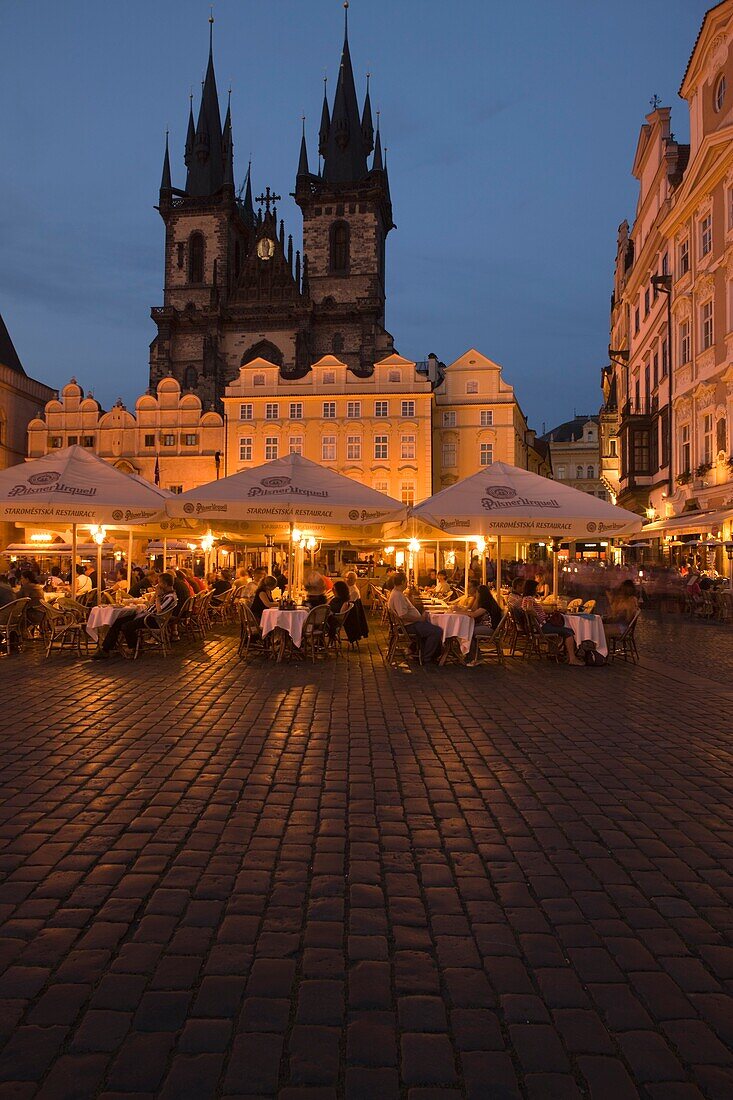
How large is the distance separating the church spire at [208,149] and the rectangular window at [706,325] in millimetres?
53470

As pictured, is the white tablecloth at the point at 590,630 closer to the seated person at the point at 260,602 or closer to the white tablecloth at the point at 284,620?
the white tablecloth at the point at 284,620

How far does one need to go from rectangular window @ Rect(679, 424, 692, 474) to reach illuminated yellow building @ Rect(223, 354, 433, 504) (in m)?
22.8

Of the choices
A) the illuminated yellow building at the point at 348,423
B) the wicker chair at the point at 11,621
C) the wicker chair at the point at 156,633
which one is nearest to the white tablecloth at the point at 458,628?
the wicker chair at the point at 156,633

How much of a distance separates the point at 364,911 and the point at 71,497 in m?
10.7

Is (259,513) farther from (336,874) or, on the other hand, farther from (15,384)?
(15,384)

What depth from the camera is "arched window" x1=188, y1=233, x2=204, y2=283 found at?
66.9 metres

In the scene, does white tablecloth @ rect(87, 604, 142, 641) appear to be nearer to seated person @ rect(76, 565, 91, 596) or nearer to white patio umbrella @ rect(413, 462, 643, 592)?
seated person @ rect(76, 565, 91, 596)

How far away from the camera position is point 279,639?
12.7 m

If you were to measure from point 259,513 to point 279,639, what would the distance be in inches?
81.1

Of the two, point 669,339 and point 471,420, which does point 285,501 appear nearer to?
point 669,339

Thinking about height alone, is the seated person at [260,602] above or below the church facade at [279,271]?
below

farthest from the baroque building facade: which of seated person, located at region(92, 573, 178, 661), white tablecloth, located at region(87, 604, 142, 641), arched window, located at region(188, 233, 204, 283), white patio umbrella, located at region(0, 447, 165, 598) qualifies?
arched window, located at region(188, 233, 204, 283)

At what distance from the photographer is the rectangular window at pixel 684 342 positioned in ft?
96.9

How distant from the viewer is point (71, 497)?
12781 mm
